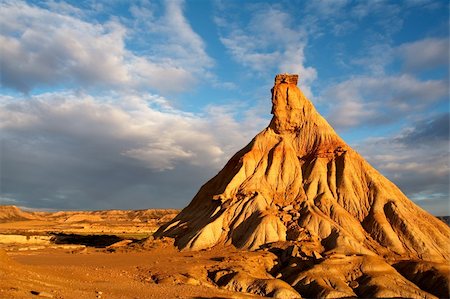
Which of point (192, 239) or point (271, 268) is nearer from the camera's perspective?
point (271, 268)

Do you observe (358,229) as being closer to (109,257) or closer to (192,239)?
(192,239)

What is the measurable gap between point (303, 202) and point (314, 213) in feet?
10.1

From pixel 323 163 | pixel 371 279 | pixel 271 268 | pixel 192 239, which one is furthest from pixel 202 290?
pixel 323 163

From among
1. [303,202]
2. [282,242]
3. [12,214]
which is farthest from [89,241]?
[12,214]

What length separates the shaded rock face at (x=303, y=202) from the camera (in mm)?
41406

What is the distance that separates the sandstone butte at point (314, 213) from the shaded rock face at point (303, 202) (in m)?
0.11

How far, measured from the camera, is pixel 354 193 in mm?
48000

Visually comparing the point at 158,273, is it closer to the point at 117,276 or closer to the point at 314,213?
the point at 117,276

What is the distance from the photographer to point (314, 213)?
43938 millimetres

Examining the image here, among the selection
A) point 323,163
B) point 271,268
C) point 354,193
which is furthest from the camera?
point 323,163

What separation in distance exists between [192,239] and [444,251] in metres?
23.9

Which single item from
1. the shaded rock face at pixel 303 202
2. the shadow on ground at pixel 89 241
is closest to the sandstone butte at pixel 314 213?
the shaded rock face at pixel 303 202

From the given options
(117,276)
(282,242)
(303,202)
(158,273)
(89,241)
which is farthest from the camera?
(89,241)

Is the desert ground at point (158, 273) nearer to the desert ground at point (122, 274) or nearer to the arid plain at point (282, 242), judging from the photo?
the desert ground at point (122, 274)
